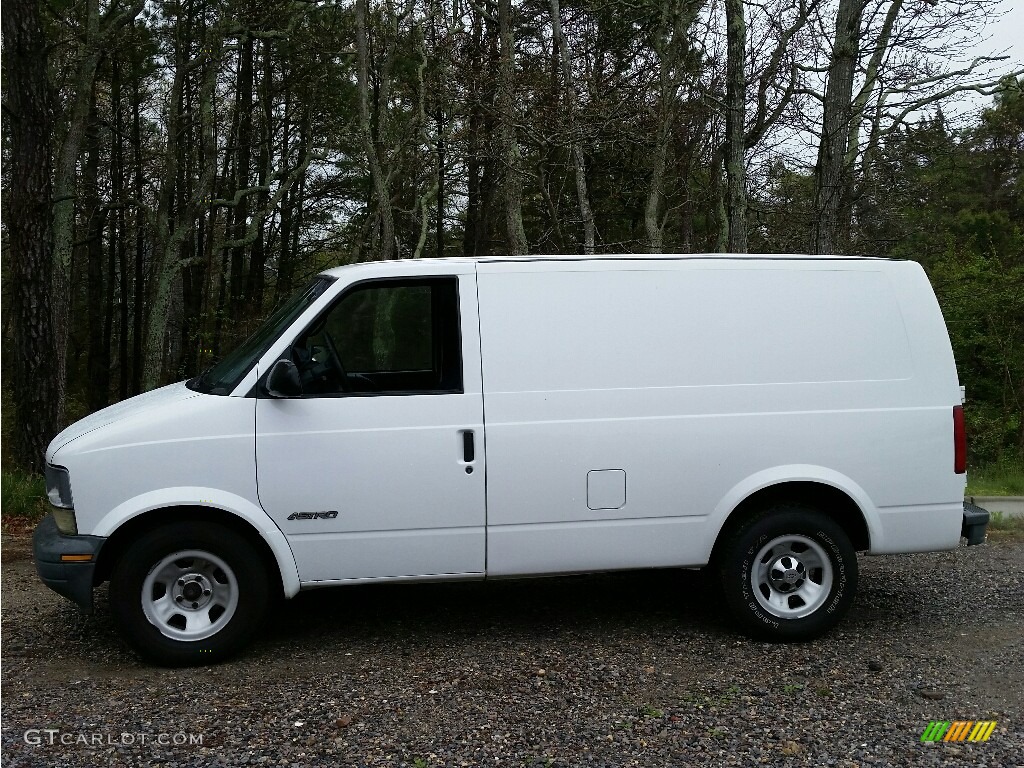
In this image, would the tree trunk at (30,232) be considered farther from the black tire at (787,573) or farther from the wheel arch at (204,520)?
the black tire at (787,573)

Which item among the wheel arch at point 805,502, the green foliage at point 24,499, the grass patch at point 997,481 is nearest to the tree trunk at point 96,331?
the green foliage at point 24,499

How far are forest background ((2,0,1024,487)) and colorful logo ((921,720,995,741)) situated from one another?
7.78 feet

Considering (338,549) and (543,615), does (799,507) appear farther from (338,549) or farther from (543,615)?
(338,549)

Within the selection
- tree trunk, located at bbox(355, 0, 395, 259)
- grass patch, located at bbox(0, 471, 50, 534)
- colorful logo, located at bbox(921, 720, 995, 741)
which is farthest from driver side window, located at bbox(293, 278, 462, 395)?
tree trunk, located at bbox(355, 0, 395, 259)

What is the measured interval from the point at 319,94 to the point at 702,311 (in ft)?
56.2

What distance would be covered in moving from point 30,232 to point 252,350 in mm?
6292

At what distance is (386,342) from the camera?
609cm

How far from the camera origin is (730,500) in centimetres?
521

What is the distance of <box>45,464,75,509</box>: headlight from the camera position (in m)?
4.75

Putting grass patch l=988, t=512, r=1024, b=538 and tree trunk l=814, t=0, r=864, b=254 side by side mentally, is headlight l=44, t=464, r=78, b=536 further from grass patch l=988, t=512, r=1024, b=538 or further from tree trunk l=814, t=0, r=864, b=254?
tree trunk l=814, t=0, r=864, b=254

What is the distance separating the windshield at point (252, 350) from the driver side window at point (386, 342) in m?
0.16

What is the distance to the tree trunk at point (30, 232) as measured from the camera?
9.80m

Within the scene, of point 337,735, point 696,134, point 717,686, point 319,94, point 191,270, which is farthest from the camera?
point 191,270

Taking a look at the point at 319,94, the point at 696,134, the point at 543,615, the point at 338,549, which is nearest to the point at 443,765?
the point at 338,549
